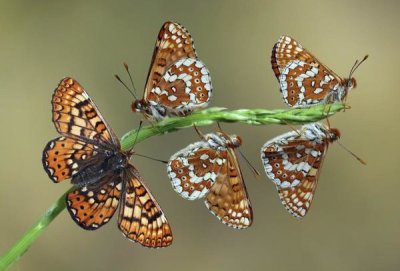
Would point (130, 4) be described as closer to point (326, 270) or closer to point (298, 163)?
point (326, 270)

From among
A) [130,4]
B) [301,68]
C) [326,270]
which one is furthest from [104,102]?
[301,68]

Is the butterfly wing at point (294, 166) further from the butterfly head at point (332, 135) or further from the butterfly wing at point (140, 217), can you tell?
the butterfly wing at point (140, 217)

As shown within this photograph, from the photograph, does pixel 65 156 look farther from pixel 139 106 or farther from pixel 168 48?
pixel 168 48

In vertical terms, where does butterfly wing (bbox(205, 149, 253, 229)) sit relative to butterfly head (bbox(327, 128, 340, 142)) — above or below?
below

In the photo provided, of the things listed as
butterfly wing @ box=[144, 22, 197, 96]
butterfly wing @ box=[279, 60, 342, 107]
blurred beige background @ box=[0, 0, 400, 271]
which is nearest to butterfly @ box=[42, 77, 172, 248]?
butterfly wing @ box=[144, 22, 197, 96]

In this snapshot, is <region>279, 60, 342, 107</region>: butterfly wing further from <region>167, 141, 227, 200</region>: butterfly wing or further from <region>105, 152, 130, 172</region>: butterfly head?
<region>105, 152, 130, 172</region>: butterfly head

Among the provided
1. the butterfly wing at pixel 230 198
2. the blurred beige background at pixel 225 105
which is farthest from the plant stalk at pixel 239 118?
the blurred beige background at pixel 225 105

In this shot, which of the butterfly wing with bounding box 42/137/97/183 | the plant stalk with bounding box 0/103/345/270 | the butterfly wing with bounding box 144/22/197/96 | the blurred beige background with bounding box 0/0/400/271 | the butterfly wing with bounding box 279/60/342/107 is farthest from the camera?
the blurred beige background with bounding box 0/0/400/271
